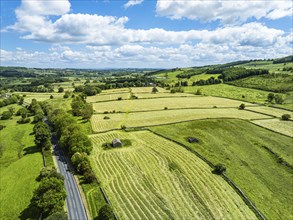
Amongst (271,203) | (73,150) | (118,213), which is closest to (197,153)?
(271,203)

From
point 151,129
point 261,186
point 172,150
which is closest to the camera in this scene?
point 261,186

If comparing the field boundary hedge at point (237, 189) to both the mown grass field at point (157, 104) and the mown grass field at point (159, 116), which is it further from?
the mown grass field at point (157, 104)

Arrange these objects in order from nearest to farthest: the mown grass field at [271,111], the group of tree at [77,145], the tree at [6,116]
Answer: the group of tree at [77,145] → the mown grass field at [271,111] → the tree at [6,116]

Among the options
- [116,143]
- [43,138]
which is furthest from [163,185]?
[43,138]

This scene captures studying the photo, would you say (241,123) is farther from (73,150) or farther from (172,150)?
(73,150)

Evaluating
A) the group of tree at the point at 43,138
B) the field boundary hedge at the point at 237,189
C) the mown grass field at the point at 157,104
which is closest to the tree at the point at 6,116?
the mown grass field at the point at 157,104

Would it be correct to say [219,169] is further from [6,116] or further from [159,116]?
[6,116]
